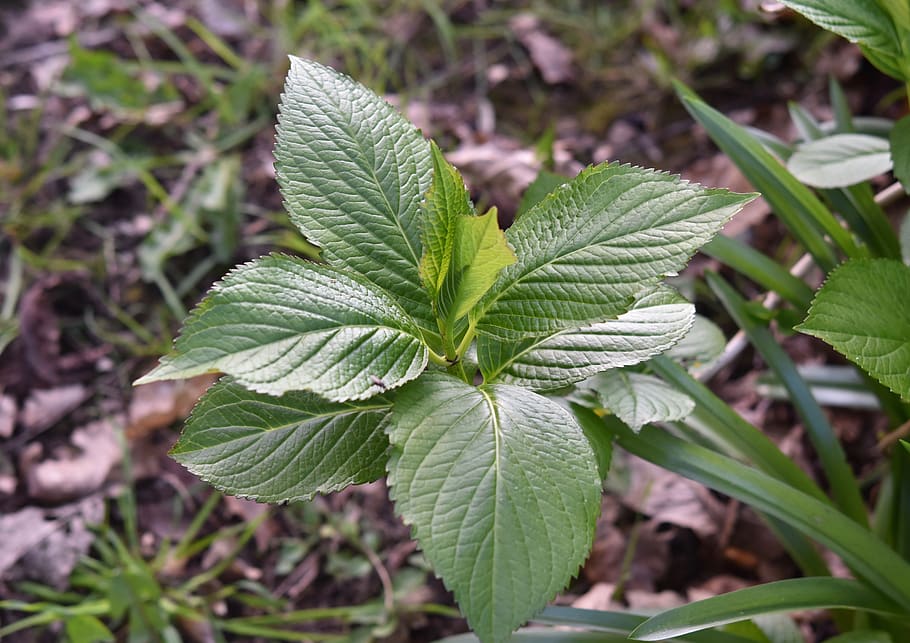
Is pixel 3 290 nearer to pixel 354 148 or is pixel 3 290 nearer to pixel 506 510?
pixel 354 148

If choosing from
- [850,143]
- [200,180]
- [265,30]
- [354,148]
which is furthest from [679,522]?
[265,30]

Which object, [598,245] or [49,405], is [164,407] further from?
[598,245]

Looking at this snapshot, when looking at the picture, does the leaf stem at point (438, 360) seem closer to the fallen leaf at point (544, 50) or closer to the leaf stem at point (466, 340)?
the leaf stem at point (466, 340)

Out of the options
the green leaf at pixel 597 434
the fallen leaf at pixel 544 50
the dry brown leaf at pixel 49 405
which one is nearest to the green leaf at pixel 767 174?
the green leaf at pixel 597 434

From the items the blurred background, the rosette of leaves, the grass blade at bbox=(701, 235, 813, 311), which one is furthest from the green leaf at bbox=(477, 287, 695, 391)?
the blurred background

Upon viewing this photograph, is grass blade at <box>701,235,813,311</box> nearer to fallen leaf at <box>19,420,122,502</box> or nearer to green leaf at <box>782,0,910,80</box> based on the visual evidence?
green leaf at <box>782,0,910,80</box>
